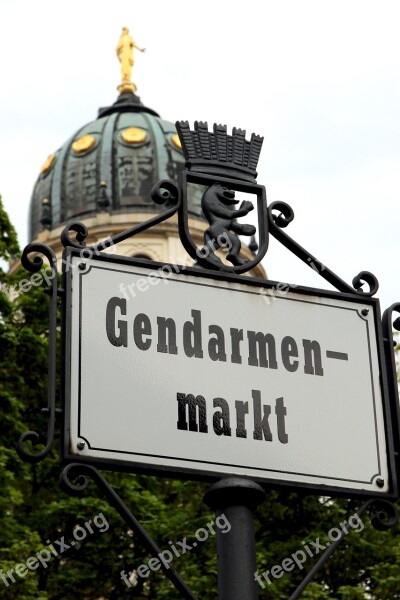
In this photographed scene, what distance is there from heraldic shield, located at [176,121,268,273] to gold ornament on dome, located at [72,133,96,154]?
54.0 meters

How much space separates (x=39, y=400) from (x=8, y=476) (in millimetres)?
6118

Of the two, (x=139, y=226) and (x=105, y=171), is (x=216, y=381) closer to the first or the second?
(x=139, y=226)

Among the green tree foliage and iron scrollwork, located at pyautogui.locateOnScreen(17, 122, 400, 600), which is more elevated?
the green tree foliage

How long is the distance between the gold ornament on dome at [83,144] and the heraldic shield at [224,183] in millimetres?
53963

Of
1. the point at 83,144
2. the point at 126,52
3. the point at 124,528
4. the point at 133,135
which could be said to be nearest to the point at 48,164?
the point at 83,144

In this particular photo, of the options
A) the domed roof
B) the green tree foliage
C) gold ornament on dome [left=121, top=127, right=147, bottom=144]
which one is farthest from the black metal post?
gold ornament on dome [left=121, top=127, right=147, bottom=144]

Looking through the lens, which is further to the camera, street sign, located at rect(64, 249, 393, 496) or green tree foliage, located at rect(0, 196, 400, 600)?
green tree foliage, located at rect(0, 196, 400, 600)

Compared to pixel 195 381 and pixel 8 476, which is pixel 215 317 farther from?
pixel 8 476

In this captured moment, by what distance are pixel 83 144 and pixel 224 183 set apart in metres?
54.2

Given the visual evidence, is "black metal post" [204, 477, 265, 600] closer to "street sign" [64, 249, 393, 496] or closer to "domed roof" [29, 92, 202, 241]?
"street sign" [64, 249, 393, 496]

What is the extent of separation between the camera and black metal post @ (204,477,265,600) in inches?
115

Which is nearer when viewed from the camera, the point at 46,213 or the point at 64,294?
the point at 64,294

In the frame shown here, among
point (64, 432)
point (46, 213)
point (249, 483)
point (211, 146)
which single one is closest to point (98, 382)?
point (64, 432)

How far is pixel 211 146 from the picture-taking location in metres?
3.40
